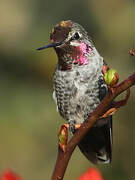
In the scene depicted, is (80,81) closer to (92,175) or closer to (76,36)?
(76,36)

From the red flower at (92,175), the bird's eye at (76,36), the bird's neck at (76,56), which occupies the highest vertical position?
the bird's eye at (76,36)

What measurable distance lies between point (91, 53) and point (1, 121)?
1951 millimetres

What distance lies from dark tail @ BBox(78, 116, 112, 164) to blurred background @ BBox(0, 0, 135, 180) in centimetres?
92

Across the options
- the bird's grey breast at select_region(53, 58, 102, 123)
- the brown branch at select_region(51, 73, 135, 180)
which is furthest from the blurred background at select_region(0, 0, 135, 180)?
the brown branch at select_region(51, 73, 135, 180)

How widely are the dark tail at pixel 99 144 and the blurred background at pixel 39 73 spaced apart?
0.92 m

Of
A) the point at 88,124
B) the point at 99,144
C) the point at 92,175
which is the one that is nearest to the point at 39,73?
the point at 99,144

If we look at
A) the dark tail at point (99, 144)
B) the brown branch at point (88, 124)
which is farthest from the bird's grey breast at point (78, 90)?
the brown branch at point (88, 124)

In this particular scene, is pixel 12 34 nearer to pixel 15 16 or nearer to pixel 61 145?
pixel 15 16

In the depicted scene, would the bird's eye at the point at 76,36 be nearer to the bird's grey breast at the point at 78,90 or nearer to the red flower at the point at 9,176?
the bird's grey breast at the point at 78,90

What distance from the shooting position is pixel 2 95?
3.98 meters

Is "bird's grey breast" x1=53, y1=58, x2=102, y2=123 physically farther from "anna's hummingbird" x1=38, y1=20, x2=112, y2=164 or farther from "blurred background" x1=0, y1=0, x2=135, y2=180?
"blurred background" x1=0, y1=0, x2=135, y2=180

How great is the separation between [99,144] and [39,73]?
1938 millimetres

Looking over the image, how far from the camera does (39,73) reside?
4.11 metres

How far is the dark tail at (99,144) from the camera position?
2.05 meters
